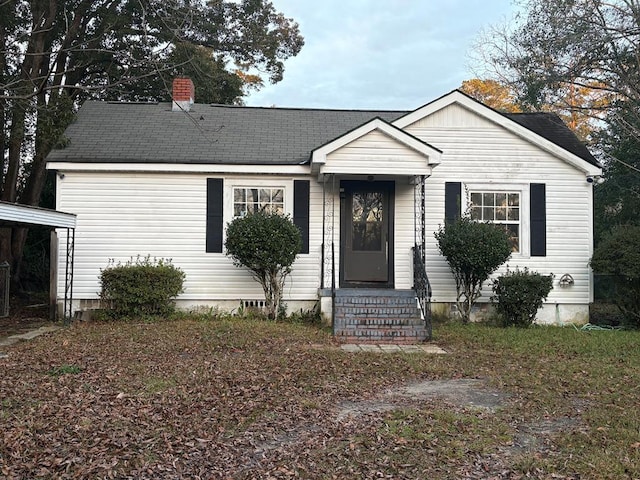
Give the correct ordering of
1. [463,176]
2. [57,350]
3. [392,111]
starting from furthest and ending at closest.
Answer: [392,111]
[463,176]
[57,350]

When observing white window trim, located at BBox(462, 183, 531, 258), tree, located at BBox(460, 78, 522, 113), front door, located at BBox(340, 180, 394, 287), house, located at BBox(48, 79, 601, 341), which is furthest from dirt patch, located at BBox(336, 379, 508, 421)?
tree, located at BBox(460, 78, 522, 113)

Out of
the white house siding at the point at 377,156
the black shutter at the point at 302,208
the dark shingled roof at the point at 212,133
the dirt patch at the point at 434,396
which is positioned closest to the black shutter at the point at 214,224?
the dark shingled roof at the point at 212,133

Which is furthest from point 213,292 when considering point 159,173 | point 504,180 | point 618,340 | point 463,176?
point 618,340

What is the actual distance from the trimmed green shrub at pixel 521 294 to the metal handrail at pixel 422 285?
1.63 m

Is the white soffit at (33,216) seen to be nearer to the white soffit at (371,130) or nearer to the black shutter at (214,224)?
the black shutter at (214,224)

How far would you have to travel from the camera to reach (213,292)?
11508 millimetres

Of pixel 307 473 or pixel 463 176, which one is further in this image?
pixel 463 176

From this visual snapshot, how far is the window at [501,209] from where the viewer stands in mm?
11797

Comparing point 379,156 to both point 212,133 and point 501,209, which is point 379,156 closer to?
point 501,209

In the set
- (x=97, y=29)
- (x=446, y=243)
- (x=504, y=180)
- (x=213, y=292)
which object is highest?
(x=97, y=29)

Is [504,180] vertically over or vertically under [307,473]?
over

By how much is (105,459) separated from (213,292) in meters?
7.63

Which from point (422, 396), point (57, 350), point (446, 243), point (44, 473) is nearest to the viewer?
point (44, 473)

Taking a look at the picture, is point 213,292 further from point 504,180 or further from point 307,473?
point 307,473
